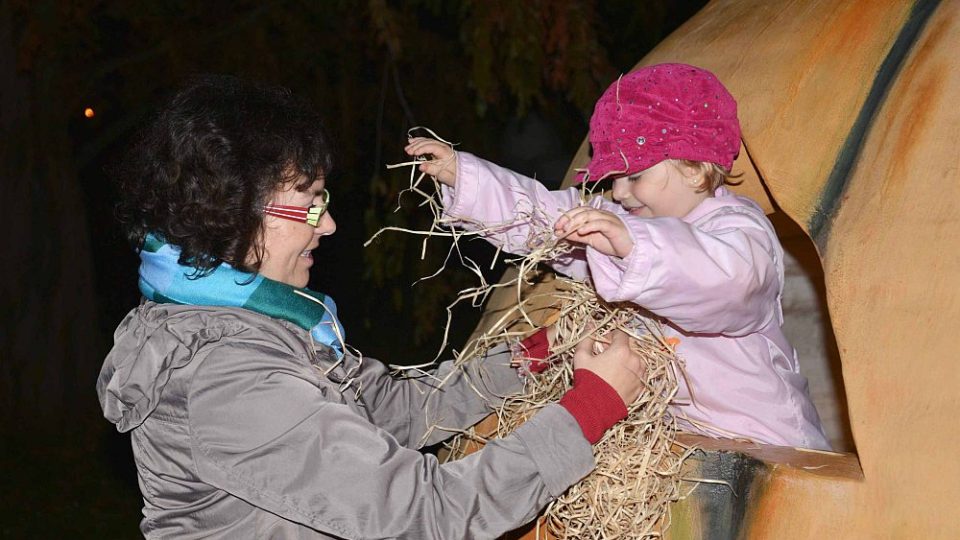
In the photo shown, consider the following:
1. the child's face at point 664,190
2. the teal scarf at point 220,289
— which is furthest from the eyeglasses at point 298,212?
the child's face at point 664,190

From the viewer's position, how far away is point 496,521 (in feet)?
6.52

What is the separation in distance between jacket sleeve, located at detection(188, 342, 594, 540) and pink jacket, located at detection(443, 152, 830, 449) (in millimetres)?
317

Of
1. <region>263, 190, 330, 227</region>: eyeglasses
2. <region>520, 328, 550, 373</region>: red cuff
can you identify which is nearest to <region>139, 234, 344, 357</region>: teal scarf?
<region>263, 190, 330, 227</region>: eyeglasses

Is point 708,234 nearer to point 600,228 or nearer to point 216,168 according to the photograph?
point 600,228

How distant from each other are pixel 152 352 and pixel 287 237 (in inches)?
14.5

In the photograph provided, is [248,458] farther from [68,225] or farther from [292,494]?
[68,225]

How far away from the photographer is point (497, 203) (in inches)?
102

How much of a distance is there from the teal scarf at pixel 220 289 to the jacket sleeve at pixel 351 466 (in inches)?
7.2

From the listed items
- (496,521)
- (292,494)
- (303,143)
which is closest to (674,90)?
(303,143)

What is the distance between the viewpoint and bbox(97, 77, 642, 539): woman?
6.51 ft

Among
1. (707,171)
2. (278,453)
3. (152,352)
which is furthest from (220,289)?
(707,171)

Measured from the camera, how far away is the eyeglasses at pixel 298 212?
2246 millimetres

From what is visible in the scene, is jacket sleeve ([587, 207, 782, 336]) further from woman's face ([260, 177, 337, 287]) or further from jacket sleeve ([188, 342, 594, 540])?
woman's face ([260, 177, 337, 287])

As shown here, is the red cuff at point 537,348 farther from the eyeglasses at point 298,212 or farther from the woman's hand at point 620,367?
the eyeglasses at point 298,212
